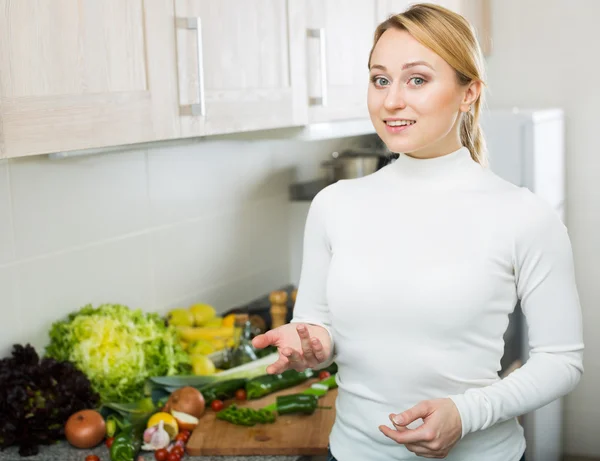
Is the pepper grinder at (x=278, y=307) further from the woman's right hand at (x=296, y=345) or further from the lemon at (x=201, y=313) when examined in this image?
the woman's right hand at (x=296, y=345)

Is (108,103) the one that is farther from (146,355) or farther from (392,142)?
→ (146,355)

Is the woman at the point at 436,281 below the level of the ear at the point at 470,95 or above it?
below

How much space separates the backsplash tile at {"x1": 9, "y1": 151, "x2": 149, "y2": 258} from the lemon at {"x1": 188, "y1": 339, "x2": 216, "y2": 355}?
1.06 ft

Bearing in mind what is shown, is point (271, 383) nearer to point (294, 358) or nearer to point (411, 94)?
point (294, 358)

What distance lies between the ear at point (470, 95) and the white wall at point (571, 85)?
88.3 inches

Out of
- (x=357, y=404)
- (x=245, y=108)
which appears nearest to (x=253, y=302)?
(x=245, y=108)

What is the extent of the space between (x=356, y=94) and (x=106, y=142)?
102 centimetres

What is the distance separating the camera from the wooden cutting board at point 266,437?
63.7 inches

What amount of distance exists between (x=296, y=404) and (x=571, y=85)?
2195 millimetres

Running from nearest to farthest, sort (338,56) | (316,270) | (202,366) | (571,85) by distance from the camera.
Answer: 1. (316,270)
2. (202,366)
3. (338,56)
4. (571,85)

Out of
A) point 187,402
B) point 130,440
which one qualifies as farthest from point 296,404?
point 130,440

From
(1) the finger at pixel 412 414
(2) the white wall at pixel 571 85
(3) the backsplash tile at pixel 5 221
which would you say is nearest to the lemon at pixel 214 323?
(3) the backsplash tile at pixel 5 221

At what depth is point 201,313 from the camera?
2215 mm

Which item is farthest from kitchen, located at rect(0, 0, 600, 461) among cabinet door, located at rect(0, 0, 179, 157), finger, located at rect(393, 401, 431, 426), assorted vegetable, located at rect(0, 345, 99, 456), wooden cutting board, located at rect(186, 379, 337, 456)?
finger, located at rect(393, 401, 431, 426)
